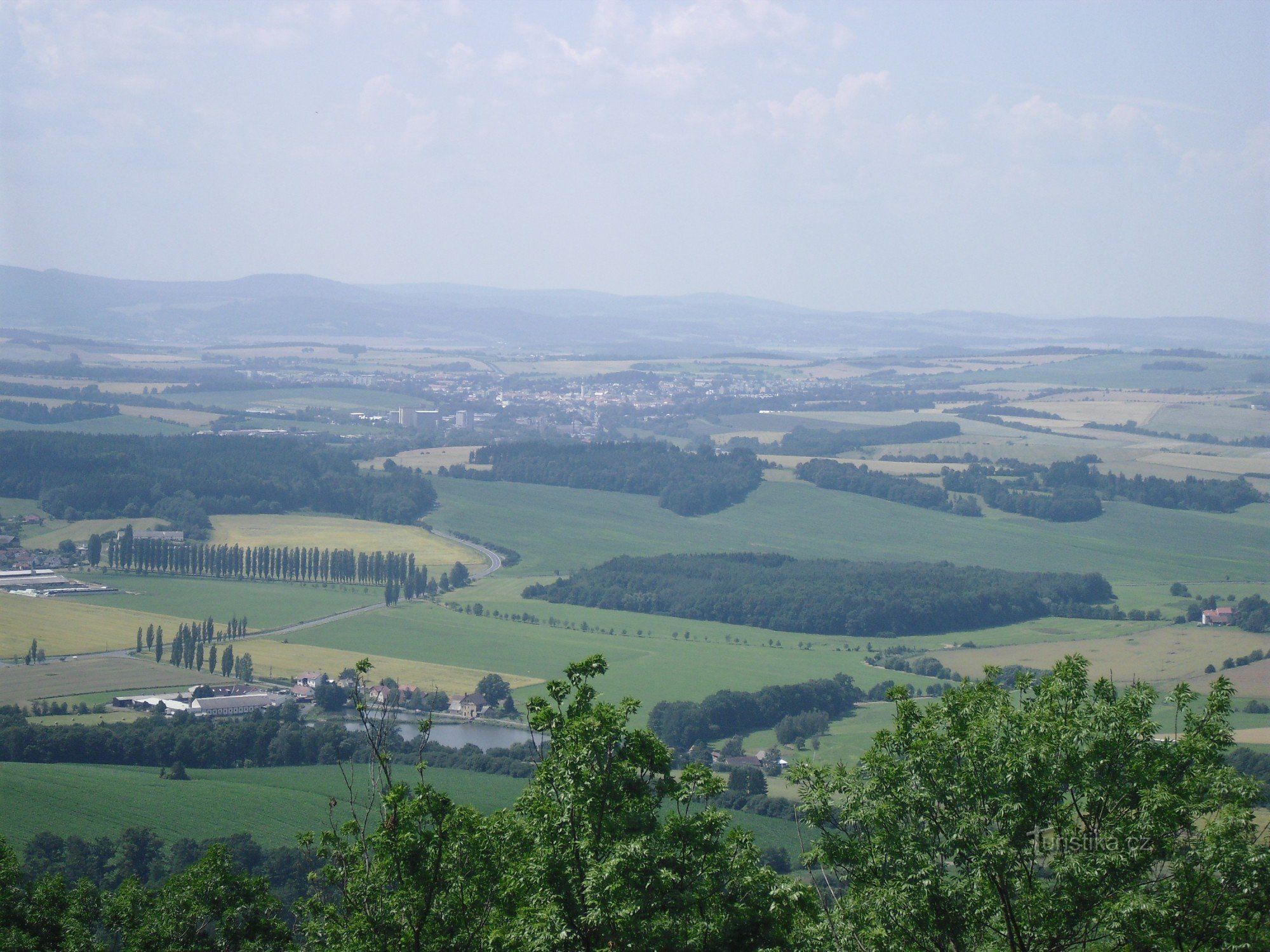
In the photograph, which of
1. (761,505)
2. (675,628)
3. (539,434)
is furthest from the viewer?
(539,434)

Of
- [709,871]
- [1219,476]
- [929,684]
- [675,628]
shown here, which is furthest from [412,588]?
[1219,476]

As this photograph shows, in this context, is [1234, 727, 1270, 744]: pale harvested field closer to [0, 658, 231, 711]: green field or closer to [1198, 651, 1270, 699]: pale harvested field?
[1198, 651, 1270, 699]: pale harvested field

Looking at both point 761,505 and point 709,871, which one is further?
point 761,505

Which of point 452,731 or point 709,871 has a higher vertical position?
point 709,871

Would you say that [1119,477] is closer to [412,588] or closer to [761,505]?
[761,505]

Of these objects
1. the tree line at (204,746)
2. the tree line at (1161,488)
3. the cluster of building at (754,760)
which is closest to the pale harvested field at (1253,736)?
the cluster of building at (754,760)

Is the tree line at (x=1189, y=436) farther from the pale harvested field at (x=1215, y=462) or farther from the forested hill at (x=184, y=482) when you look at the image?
the forested hill at (x=184, y=482)

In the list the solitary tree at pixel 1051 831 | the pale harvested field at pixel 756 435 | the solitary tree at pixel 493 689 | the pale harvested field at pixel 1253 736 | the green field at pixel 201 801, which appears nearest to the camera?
the solitary tree at pixel 1051 831
